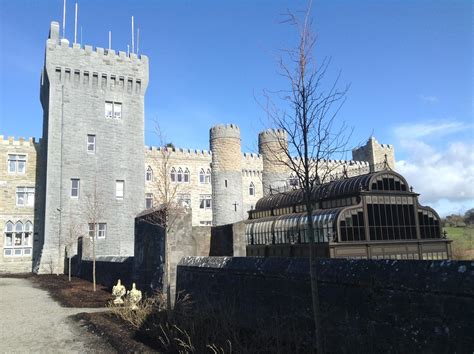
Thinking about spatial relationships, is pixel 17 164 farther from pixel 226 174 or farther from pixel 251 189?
pixel 251 189

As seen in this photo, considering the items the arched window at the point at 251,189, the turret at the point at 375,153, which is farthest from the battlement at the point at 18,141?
the turret at the point at 375,153

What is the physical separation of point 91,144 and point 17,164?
701 centimetres

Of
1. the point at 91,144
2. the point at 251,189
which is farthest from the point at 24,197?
the point at 251,189

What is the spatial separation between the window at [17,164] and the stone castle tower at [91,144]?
207cm

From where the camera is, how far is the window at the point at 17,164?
110 ft

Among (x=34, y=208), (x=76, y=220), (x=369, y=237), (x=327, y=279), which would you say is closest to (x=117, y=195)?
Answer: (x=76, y=220)

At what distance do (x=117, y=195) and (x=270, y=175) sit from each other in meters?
21.3

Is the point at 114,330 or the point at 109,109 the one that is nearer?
the point at 114,330

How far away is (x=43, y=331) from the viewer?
8.62 metres

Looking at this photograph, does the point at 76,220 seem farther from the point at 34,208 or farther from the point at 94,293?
the point at 94,293

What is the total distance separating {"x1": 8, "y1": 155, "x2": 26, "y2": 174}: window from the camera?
33.6m

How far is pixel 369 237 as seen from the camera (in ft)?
76.0

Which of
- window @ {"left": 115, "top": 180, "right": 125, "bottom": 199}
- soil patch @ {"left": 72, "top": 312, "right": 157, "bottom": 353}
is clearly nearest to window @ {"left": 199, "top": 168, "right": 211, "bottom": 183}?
window @ {"left": 115, "top": 180, "right": 125, "bottom": 199}

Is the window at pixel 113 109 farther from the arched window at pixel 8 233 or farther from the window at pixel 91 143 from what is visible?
the arched window at pixel 8 233
